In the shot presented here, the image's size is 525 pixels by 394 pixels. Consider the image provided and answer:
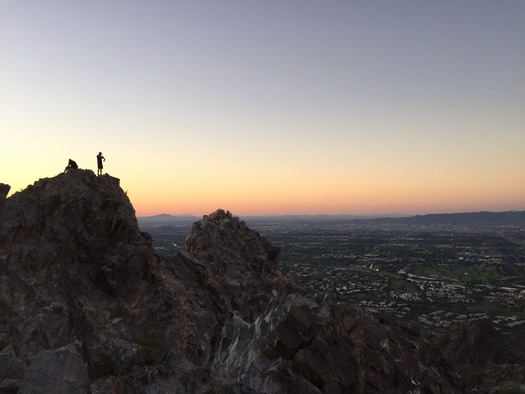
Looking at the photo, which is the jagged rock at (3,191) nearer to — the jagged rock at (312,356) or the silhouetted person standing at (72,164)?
the silhouetted person standing at (72,164)

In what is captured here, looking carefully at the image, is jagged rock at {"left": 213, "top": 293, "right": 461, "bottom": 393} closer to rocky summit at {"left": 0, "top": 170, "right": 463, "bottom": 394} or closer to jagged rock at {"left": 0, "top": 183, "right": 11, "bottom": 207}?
rocky summit at {"left": 0, "top": 170, "right": 463, "bottom": 394}

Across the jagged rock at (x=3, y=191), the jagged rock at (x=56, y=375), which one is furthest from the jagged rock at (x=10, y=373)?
the jagged rock at (x=3, y=191)

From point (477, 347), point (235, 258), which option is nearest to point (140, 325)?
point (235, 258)

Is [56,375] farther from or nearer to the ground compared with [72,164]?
nearer to the ground

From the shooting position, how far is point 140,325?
32781 mm

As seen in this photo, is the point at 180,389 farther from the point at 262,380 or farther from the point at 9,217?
the point at 9,217

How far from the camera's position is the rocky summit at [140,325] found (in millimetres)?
20750

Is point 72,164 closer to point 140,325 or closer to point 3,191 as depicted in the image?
point 3,191

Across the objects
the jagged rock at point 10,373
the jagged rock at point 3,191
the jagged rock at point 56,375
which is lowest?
the jagged rock at point 10,373

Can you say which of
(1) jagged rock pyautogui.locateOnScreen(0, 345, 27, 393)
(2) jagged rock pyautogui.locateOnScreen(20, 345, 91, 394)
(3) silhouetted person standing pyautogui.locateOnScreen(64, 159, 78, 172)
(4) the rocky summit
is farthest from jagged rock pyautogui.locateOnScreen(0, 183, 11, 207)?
(2) jagged rock pyautogui.locateOnScreen(20, 345, 91, 394)

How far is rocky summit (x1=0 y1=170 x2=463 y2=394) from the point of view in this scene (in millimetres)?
20750

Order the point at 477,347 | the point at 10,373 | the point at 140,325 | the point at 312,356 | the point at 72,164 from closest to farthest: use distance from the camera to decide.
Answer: the point at 10,373 → the point at 312,356 → the point at 140,325 → the point at 72,164 → the point at 477,347

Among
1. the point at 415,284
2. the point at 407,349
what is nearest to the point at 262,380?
the point at 407,349

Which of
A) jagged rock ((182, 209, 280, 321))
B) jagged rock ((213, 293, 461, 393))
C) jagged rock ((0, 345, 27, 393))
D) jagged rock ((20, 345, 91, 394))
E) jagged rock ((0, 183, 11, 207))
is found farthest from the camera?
jagged rock ((182, 209, 280, 321))
